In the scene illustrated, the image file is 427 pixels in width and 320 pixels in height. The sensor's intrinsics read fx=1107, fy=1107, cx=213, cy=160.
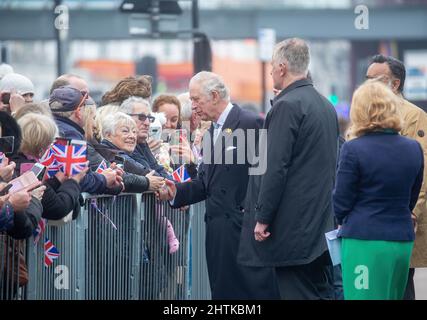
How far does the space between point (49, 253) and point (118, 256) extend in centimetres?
93

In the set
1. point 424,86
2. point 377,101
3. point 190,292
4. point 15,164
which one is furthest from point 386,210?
point 424,86

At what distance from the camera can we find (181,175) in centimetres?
898

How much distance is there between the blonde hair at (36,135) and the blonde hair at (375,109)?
1900mm

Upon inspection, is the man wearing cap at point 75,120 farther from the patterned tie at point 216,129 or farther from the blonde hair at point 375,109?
the blonde hair at point 375,109

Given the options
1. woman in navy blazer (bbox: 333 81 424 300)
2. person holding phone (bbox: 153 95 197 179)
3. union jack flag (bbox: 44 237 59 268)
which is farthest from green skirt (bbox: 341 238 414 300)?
person holding phone (bbox: 153 95 197 179)

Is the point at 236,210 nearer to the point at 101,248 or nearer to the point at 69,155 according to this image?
the point at 101,248

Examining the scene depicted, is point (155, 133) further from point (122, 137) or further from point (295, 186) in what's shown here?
point (295, 186)

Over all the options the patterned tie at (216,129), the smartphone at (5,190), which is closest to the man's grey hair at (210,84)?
the patterned tie at (216,129)

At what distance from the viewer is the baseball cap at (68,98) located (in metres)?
7.87

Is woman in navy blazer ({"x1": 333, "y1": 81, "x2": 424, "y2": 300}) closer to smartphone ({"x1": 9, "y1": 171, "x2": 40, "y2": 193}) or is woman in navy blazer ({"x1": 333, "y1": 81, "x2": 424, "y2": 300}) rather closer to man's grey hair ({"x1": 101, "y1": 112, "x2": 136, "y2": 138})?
smartphone ({"x1": 9, "y1": 171, "x2": 40, "y2": 193})

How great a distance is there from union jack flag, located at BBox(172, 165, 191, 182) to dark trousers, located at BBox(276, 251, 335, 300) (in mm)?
1645

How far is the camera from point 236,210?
8.23 meters

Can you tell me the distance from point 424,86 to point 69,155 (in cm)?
3569

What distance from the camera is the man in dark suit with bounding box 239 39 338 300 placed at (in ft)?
24.3
